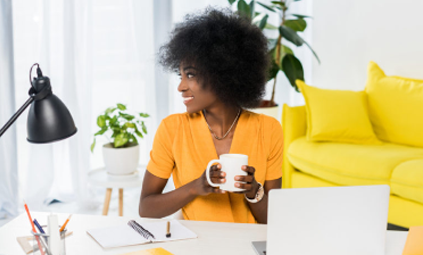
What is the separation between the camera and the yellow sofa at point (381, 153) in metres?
2.41

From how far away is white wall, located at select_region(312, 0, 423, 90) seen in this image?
10.6 feet

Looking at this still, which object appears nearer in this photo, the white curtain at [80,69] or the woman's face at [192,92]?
the woman's face at [192,92]

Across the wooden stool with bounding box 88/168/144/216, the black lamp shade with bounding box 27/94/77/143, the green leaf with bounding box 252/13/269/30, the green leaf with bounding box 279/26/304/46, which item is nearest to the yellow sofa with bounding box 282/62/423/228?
the green leaf with bounding box 279/26/304/46

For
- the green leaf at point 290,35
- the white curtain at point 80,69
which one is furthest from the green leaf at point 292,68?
the white curtain at point 80,69

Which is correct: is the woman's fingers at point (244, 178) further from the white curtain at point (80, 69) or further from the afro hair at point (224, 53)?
the white curtain at point (80, 69)

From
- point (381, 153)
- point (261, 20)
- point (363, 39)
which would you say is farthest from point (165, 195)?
point (363, 39)

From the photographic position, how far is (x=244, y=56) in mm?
1493

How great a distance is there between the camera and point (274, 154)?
154 cm

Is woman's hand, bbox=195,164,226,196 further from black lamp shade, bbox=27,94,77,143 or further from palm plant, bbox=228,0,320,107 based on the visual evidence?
palm plant, bbox=228,0,320,107

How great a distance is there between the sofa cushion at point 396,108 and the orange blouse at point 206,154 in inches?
64.6

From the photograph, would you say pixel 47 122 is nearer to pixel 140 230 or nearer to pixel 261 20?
pixel 140 230

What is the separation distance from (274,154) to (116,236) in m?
0.61

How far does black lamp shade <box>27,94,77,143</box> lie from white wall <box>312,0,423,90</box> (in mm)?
2863

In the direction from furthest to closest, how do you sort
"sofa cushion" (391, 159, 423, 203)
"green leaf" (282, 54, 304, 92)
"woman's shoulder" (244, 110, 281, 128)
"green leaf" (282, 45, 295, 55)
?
"green leaf" (282, 45, 295, 55) → "green leaf" (282, 54, 304, 92) → "sofa cushion" (391, 159, 423, 203) → "woman's shoulder" (244, 110, 281, 128)
